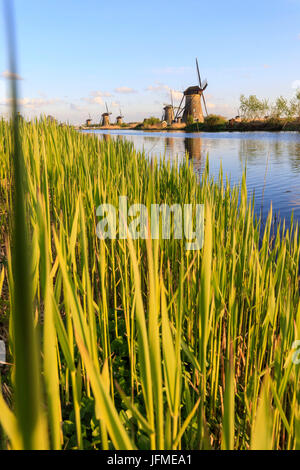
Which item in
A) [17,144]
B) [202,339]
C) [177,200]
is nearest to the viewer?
[17,144]

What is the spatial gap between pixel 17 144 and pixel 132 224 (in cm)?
165

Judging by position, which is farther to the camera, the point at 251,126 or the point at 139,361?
the point at 251,126

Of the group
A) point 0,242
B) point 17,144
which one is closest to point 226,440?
point 17,144

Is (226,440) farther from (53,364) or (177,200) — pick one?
(177,200)

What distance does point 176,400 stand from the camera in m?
0.58

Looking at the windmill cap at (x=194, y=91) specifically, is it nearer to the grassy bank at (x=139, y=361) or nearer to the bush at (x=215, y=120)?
the bush at (x=215, y=120)

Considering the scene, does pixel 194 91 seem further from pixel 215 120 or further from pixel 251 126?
→ pixel 251 126
